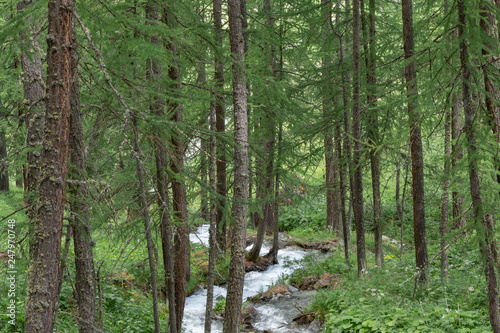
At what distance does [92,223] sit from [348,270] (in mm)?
8905

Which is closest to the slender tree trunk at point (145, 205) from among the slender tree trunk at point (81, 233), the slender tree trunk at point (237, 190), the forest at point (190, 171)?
the forest at point (190, 171)

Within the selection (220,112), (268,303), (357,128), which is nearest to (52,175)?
(357,128)

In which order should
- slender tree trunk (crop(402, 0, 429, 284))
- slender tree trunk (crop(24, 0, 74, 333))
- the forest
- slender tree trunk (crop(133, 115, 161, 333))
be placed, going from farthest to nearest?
slender tree trunk (crop(402, 0, 429, 284))
slender tree trunk (crop(133, 115, 161, 333))
the forest
slender tree trunk (crop(24, 0, 74, 333))

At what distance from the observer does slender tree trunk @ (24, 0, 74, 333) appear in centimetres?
360

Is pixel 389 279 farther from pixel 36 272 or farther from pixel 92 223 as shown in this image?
pixel 36 272

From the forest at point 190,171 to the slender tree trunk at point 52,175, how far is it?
1 cm

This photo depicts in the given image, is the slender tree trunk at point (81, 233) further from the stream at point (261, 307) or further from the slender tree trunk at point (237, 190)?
the slender tree trunk at point (237, 190)

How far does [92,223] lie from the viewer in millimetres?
5160

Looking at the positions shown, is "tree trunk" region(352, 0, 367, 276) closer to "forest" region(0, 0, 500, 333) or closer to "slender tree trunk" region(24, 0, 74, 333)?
"forest" region(0, 0, 500, 333)

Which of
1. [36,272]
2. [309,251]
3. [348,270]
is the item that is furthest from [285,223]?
[36,272]

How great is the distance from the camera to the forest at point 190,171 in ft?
13.7

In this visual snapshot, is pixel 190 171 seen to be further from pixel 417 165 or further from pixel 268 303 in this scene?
pixel 268 303

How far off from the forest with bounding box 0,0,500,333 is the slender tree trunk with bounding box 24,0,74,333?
0.04 feet

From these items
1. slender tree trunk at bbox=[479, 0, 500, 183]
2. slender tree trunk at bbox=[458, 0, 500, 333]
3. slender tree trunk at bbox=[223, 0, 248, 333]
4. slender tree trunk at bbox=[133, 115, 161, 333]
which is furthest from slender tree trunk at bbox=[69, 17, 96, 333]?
slender tree trunk at bbox=[479, 0, 500, 183]
